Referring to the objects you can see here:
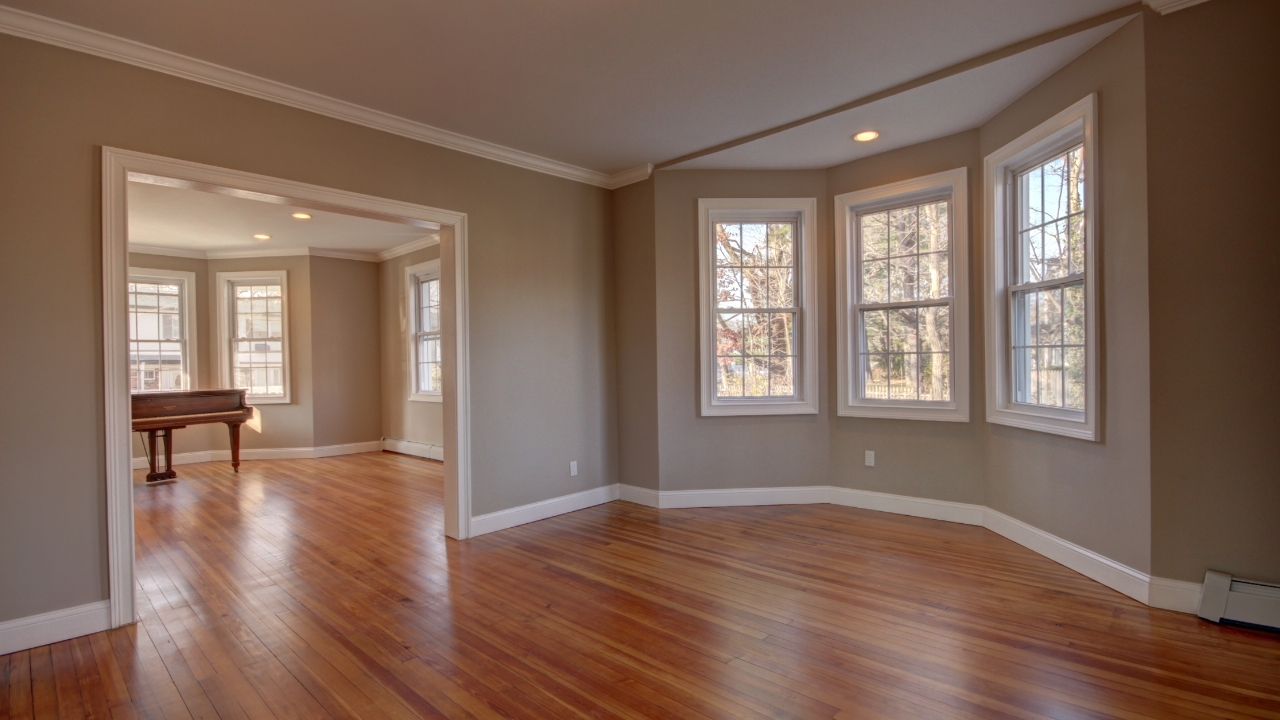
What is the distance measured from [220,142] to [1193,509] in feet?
16.7

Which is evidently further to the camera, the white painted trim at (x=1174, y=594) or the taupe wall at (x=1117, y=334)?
the taupe wall at (x=1117, y=334)

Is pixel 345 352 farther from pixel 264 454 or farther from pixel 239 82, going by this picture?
pixel 239 82

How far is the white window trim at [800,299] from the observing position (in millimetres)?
4848

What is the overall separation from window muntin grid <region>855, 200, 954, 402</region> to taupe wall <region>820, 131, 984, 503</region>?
189 millimetres

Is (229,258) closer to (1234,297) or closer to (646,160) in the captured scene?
(646,160)

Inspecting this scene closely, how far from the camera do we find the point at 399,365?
8203 millimetres

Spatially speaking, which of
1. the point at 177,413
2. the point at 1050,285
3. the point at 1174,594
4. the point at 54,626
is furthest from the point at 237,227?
the point at 1174,594

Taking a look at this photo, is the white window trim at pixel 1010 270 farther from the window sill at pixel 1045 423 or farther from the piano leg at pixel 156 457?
the piano leg at pixel 156 457

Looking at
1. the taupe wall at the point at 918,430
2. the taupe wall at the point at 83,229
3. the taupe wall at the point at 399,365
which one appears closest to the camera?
the taupe wall at the point at 83,229

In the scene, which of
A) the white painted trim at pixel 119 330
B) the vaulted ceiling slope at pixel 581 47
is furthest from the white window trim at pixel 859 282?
the white painted trim at pixel 119 330

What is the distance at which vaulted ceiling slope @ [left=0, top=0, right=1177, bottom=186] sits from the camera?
270cm

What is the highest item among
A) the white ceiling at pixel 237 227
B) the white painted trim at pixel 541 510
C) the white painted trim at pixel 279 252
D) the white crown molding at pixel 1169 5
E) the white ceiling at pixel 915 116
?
the white crown molding at pixel 1169 5

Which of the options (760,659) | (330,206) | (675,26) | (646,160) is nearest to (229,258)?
(330,206)

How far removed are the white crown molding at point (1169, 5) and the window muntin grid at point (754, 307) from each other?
2526mm
